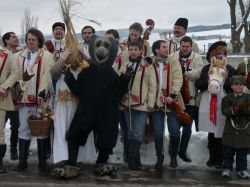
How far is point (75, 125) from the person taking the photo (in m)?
6.18

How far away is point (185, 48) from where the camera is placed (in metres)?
7.05

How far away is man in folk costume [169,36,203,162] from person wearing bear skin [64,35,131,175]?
1.15 metres

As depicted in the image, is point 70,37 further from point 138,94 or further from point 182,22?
point 182,22

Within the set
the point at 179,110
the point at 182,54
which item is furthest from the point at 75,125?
the point at 182,54

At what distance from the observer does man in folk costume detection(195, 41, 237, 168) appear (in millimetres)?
6777

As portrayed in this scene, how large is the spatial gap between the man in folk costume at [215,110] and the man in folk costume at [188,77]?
0.38 feet

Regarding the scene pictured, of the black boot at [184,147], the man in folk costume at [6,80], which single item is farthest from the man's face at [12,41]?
the black boot at [184,147]

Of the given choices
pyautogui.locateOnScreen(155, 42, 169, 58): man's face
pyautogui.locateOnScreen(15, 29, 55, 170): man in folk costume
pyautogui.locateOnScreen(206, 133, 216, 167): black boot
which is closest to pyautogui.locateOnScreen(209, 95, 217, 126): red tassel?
pyautogui.locateOnScreen(206, 133, 216, 167): black boot

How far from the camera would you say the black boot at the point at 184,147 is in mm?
7105

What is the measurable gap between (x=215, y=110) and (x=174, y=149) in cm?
86

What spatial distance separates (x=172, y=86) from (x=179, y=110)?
378mm

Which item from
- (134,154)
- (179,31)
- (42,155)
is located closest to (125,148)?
(134,154)

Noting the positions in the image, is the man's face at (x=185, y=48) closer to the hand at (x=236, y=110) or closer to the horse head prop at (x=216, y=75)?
the horse head prop at (x=216, y=75)

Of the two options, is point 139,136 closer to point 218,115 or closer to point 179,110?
point 179,110
